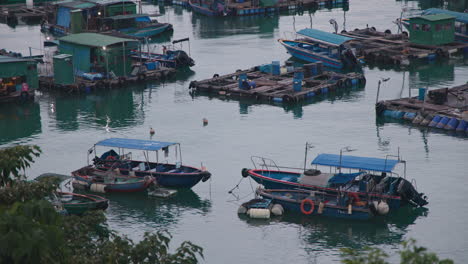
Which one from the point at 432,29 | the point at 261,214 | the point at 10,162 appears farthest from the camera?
the point at 432,29

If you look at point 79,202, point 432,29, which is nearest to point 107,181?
point 79,202

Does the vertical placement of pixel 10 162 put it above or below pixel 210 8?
below

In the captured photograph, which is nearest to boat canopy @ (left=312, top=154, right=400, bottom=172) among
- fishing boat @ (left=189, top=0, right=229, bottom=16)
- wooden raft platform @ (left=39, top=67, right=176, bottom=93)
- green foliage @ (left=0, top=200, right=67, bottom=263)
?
green foliage @ (left=0, top=200, right=67, bottom=263)

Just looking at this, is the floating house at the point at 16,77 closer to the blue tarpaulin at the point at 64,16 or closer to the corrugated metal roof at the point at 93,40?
the corrugated metal roof at the point at 93,40

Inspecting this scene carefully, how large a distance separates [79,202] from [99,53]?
104 ft

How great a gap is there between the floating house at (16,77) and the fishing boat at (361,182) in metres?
29.5

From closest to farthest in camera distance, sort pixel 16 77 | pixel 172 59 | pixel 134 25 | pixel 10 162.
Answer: pixel 10 162
pixel 16 77
pixel 172 59
pixel 134 25

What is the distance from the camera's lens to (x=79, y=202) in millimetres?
43625

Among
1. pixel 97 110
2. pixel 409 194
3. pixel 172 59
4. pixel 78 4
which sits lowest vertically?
pixel 409 194

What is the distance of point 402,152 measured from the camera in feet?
173

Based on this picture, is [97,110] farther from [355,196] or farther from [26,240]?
[26,240]

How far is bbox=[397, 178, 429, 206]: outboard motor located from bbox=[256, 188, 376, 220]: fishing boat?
4.40 feet

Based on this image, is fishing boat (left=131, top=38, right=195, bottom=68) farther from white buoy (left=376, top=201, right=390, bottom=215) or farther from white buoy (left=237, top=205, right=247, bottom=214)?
white buoy (left=376, top=201, right=390, bottom=215)

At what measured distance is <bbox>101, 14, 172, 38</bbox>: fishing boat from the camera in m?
92.8
